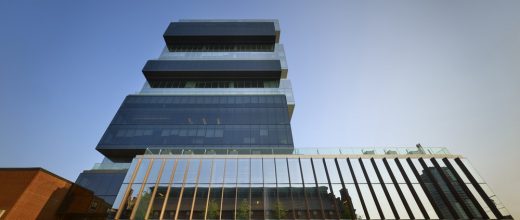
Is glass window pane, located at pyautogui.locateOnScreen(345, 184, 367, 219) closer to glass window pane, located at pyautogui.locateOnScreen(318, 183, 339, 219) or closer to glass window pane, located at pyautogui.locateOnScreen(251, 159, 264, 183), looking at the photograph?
glass window pane, located at pyautogui.locateOnScreen(318, 183, 339, 219)

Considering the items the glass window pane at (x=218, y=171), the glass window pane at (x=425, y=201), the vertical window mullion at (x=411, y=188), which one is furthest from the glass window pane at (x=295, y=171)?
the glass window pane at (x=425, y=201)

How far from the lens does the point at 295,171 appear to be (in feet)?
75.2

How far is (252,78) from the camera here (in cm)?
5194

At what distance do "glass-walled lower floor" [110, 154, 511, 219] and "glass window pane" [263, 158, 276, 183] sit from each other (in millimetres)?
92

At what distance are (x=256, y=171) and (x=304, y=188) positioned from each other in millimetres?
4694

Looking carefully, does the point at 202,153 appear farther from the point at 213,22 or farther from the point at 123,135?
the point at 213,22

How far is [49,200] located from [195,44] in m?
46.3

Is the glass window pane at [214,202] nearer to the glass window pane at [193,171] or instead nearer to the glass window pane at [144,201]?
the glass window pane at [193,171]

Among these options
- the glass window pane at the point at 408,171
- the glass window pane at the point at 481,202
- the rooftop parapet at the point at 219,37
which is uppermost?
the rooftop parapet at the point at 219,37

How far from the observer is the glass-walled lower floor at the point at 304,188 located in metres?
19.6

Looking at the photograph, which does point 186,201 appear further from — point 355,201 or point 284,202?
point 355,201

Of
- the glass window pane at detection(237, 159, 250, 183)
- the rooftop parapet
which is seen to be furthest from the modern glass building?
the rooftop parapet

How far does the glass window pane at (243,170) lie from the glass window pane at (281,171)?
9.24 feet

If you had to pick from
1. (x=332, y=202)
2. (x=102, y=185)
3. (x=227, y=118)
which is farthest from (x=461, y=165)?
(x=102, y=185)
